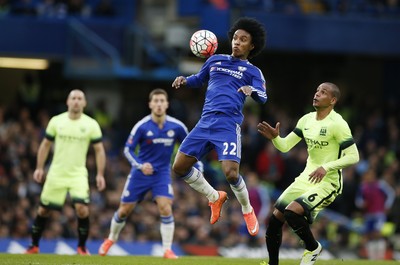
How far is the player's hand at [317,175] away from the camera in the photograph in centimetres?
1375

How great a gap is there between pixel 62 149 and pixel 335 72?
17.3 m

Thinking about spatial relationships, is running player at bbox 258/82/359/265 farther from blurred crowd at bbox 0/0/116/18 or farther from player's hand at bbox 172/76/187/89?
blurred crowd at bbox 0/0/116/18

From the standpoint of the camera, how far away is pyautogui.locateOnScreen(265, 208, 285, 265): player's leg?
47.4ft

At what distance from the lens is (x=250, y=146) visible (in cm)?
2756

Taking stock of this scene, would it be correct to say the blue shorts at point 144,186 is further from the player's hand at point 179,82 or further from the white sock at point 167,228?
the player's hand at point 179,82

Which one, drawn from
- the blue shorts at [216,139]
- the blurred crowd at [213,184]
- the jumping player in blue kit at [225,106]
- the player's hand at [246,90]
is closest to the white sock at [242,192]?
the jumping player in blue kit at [225,106]

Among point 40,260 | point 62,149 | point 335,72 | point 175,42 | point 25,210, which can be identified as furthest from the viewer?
point 335,72

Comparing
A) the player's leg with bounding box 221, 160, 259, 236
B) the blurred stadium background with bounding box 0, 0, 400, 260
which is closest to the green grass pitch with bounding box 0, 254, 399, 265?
the player's leg with bounding box 221, 160, 259, 236

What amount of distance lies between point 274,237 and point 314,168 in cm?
107

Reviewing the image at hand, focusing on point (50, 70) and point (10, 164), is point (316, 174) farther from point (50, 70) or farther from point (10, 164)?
point (50, 70)

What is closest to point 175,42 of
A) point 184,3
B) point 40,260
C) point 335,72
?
point 184,3

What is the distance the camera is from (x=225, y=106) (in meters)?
14.5

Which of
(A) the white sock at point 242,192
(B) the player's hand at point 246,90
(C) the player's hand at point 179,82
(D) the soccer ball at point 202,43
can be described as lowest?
(A) the white sock at point 242,192

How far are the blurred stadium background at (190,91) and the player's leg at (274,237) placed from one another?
8.17m
